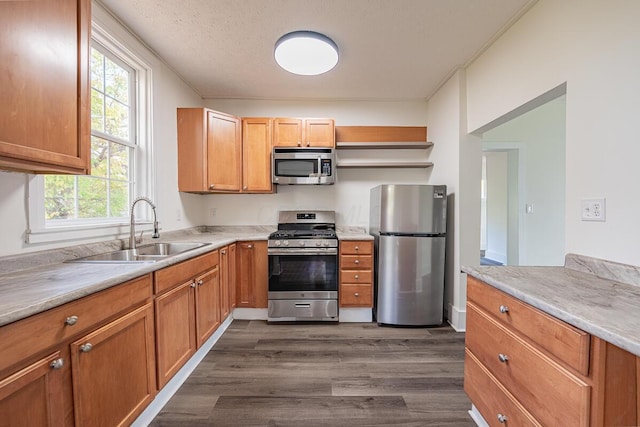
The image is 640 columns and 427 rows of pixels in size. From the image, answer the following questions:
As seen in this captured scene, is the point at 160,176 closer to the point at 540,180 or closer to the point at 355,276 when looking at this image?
the point at 355,276

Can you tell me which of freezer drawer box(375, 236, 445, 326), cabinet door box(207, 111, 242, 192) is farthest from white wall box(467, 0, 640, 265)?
cabinet door box(207, 111, 242, 192)

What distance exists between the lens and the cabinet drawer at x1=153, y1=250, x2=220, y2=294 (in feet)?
4.74

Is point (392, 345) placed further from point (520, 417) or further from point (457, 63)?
point (457, 63)

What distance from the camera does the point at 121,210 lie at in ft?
6.66

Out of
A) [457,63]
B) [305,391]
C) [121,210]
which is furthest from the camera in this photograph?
[457,63]

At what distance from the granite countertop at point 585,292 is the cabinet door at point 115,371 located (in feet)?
5.62

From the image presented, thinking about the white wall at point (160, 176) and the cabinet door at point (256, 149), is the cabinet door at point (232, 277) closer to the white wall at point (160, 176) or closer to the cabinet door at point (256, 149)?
the white wall at point (160, 176)

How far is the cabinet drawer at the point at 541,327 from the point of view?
0.79 metres

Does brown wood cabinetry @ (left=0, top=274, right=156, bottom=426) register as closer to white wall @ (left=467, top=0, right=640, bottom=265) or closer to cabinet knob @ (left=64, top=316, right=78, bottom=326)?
cabinet knob @ (left=64, top=316, right=78, bottom=326)

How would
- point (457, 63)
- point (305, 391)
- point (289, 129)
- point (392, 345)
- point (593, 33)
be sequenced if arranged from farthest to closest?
point (289, 129), point (457, 63), point (392, 345), point (305, 391), point (593, 33)

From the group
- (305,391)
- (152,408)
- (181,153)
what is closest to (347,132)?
(181,153)

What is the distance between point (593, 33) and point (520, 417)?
183 cm

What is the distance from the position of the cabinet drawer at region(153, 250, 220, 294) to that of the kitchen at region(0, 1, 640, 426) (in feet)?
1.99

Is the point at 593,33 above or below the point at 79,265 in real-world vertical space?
above
